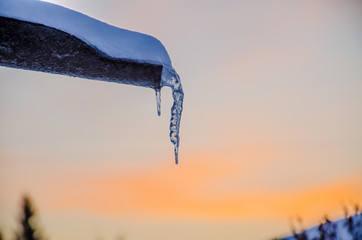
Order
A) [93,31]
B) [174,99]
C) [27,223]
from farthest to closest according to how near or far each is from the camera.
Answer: [27,223] < [174,99] < [93,31]

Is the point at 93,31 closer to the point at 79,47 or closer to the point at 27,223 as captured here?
the point at 79,47

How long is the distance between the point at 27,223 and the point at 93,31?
107ft

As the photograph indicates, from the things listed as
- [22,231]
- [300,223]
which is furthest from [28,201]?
[300,223]

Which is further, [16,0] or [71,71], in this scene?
[71,71]

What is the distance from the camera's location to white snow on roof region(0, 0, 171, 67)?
4.23ft

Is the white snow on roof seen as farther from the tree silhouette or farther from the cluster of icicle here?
the tree silhouette

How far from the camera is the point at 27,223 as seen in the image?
2920 centimetres

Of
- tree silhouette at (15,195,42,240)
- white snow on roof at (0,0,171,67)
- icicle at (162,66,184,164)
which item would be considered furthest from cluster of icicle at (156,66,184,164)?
tree silhouette at (15,195,42,240)

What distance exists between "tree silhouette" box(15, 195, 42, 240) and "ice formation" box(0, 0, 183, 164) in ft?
103

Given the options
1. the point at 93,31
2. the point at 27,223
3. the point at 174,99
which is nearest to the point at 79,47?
the point at 93,31

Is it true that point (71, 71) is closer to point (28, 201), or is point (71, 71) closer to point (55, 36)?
point (55, 36)

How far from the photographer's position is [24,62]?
1.55m

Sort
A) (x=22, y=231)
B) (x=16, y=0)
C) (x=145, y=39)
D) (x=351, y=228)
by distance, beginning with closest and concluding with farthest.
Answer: (x=16, y=0) < (x=145, y=39) < (x=351, y=228) < (x=22, y=231)

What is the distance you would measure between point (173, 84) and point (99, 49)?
505mm
